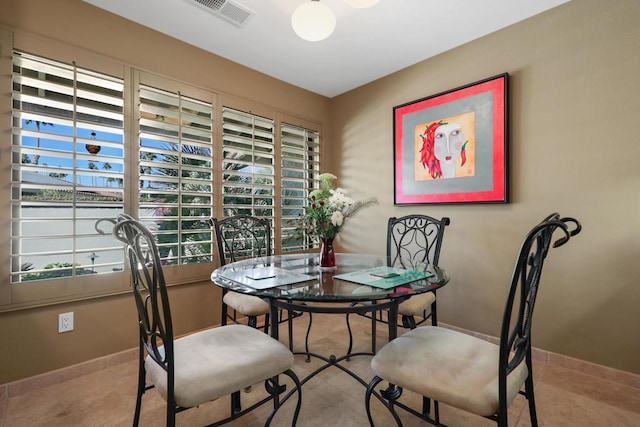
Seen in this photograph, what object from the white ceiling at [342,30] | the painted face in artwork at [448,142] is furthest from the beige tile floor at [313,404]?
the white ceiling at [342,30]

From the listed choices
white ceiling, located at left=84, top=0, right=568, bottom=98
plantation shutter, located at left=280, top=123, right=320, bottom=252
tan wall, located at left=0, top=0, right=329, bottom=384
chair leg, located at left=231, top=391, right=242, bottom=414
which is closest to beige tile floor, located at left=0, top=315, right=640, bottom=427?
chair leg, located at left=231, top=391, right=242, bottom=414

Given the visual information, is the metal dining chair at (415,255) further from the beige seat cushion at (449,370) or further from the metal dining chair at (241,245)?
the metal dining chair at (241,245)

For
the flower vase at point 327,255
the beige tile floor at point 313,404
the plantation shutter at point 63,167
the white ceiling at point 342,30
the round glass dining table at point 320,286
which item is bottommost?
the beige tile floor at point 313,404

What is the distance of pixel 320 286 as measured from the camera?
4.53 ft

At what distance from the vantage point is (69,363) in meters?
1.97

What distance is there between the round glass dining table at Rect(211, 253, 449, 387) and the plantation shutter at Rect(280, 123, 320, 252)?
1292mm

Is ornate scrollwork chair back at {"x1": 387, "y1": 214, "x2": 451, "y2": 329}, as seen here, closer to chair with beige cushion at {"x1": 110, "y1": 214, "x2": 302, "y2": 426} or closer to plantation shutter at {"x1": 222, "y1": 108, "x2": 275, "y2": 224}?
chair with beige cushion at {"x1": 110, "y1": 214, "x2": 302, "y2": 426}

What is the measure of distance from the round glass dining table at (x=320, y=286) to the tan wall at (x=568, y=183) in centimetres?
99

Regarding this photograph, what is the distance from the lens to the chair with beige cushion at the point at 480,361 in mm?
961

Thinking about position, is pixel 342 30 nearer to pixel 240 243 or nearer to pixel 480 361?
pixel 240 243

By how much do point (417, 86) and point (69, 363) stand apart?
11.7 feet

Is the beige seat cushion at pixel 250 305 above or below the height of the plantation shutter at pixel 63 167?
below

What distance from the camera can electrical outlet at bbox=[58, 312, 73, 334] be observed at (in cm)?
194

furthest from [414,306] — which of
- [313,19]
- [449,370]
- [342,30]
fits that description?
[342,30]
